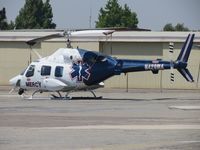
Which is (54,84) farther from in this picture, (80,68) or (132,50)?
(132,50)

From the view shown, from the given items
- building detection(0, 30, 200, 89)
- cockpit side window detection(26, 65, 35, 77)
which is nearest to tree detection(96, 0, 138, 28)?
building detection(0, 30, 200, 89)

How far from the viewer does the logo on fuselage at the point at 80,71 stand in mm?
33469

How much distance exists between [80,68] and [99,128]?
1587 cm

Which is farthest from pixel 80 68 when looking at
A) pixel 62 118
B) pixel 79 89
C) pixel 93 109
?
pixel 62 118

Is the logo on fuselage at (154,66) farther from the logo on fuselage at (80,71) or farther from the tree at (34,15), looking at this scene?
the tree at (34,15)

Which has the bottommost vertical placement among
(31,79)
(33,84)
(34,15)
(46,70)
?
(34,15)

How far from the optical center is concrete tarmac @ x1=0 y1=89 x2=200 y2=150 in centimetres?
1434

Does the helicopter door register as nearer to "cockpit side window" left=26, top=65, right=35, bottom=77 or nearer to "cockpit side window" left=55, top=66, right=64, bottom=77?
"cockpit side window" left=26, top=65, right=35, bottom=77

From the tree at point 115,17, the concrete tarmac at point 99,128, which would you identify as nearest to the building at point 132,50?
the concrete tarmac at point 99,128

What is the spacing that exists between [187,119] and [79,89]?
1388 cm

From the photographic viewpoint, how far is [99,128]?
17.8 metres

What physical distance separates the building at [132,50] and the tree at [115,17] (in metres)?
50.9

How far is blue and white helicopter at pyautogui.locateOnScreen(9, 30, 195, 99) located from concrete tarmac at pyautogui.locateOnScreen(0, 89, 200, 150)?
7.06 m

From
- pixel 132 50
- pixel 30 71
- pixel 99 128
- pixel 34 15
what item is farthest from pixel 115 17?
pixel 99 128
